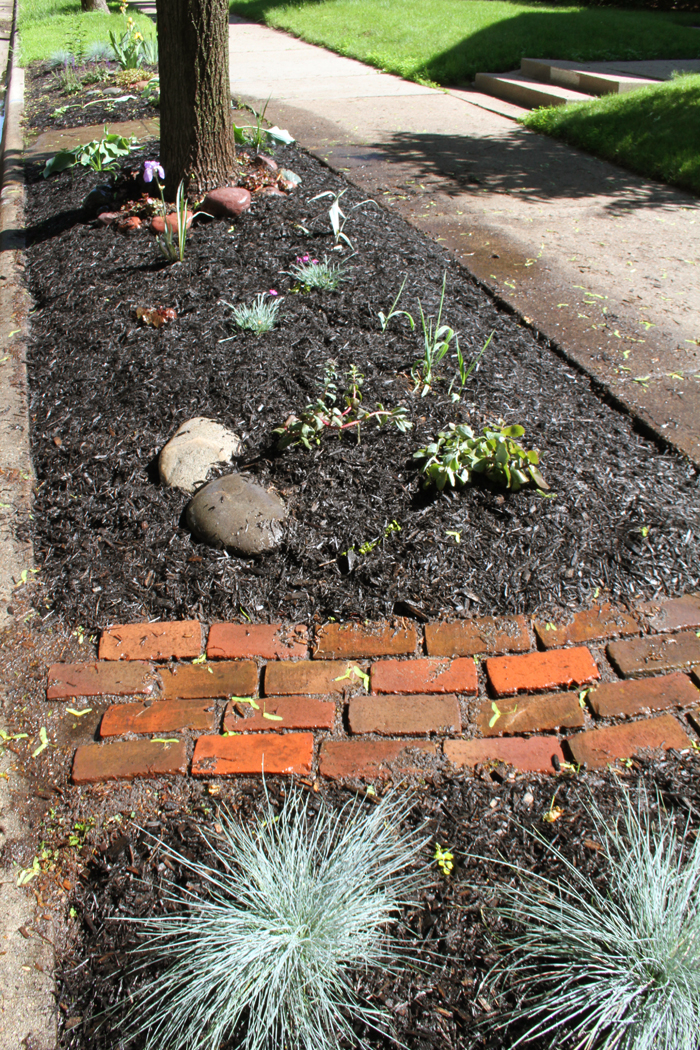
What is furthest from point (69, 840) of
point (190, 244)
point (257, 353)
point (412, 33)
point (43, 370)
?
point (412, 33)

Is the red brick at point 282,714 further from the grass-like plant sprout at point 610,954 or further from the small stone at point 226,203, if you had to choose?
Result: the small stone at point 226,203

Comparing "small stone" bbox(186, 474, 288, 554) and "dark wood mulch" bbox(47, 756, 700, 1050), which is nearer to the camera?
"dark wood mulch" bbox(47, 756, 700, 1050)

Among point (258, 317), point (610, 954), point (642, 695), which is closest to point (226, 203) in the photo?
point (258, 317)

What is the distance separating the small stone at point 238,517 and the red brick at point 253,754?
746 millimetres

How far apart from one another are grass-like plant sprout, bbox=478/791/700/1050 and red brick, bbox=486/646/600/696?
1.83 ft

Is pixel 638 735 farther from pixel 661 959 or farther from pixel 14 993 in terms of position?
pixel 14 993

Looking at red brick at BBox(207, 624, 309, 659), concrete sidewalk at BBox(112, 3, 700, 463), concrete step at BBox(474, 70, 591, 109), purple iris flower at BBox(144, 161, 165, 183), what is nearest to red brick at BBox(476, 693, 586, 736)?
red brick at BBox(207, 624, 309, 659)

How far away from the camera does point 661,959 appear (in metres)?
1.42

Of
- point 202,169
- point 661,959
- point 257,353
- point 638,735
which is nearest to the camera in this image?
point 661,959

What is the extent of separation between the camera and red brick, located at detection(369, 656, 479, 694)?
2.19m

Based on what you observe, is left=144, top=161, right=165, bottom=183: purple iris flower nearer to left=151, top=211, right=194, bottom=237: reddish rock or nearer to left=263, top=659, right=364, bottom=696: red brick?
left=151, top=211, right=194, bottom=237: reddish rock

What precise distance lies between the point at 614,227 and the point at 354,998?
5098 mm

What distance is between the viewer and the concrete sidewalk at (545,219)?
357cm

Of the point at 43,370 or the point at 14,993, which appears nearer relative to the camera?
the point at 14,993
